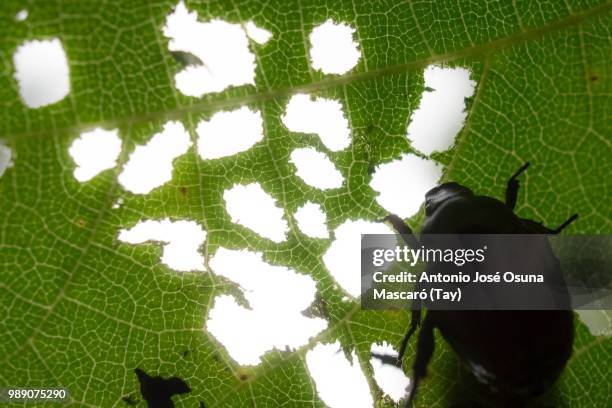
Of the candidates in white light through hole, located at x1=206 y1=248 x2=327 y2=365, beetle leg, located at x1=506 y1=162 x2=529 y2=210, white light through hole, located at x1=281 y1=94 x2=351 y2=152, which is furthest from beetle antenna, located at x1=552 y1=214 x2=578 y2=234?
white light through hole, located at x1=206 y1=248 x2=327 y2=365

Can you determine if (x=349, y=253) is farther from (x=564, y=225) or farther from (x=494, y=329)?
(x=564, y=225)

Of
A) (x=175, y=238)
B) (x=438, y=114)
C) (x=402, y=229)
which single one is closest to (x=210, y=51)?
(x=175, y=238)

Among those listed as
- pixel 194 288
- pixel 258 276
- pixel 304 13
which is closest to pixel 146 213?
pixel 194 288

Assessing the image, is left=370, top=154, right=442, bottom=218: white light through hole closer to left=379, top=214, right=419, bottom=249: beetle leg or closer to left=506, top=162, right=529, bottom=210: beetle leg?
left=379, top=214, right=419, bottom=249: beetle leg

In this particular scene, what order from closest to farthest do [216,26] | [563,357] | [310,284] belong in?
1. [563,357]
2. [216,26]
3. [310,284]

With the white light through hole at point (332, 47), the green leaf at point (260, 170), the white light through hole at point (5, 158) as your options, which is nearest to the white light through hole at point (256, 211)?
the green leaf at point (260, 170)

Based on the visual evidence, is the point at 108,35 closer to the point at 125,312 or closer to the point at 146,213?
the point at 146,213

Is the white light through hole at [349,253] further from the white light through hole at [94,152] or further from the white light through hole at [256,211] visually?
the white light through hole at [94,152]
